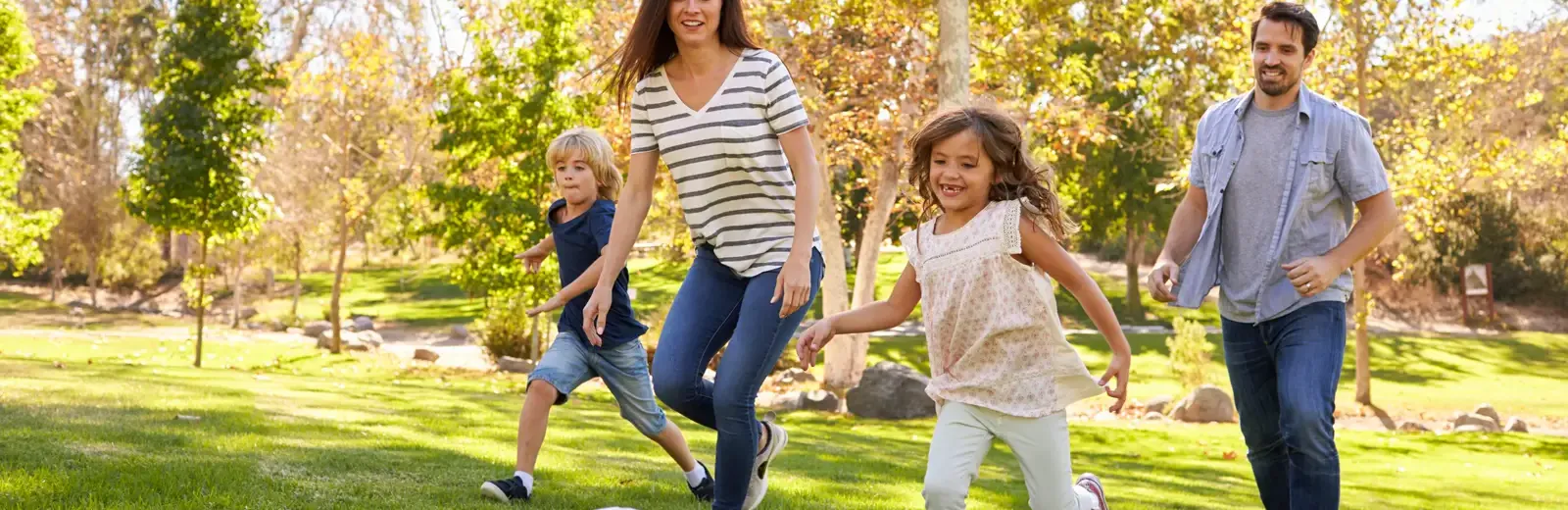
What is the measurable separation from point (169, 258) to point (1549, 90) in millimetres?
40043

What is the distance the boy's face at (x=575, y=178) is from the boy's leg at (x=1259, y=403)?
8.21 feet

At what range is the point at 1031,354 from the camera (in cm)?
378

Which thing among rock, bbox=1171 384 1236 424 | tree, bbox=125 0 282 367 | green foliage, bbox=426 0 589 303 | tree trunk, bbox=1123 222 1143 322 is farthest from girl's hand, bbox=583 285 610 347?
tree trunk, bbox=1123 222 1143 322

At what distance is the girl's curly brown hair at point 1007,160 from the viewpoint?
12.7ft

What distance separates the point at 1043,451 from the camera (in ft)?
→ 12.2

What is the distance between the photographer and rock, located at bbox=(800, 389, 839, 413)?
16.7 metres

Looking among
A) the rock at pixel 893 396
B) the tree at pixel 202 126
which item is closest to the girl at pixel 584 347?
the rock at pixel 893 396

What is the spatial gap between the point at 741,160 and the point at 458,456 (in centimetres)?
343

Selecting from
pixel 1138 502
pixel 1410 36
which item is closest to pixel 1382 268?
pixel 1410 36

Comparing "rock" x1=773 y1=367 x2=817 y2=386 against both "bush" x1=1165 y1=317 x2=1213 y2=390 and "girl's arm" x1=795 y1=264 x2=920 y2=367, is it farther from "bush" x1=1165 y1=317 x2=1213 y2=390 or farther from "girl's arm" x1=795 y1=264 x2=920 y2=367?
"girl's arm" x1=795 y1=264 x2=920 y2=367

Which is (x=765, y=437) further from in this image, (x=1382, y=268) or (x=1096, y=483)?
(x=1382, y=268)

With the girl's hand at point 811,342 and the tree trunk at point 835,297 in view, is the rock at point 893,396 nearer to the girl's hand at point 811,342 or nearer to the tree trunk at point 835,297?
the tree trunk at point 835,297

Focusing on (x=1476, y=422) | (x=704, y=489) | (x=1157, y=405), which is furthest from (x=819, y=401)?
(x=704, y=489)

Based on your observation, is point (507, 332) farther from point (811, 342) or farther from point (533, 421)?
point (811, 342)
